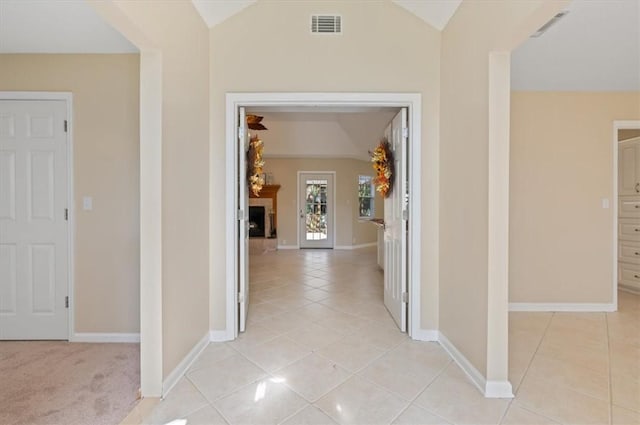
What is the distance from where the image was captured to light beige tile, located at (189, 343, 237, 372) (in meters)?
2.14

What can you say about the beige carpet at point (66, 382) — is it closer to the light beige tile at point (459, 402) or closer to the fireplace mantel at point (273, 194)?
the light beige tile at point (459, 402)

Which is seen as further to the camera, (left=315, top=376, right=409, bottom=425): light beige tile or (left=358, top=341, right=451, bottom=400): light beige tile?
(left=358, top=341, right=451, bottom=400): light beige tile

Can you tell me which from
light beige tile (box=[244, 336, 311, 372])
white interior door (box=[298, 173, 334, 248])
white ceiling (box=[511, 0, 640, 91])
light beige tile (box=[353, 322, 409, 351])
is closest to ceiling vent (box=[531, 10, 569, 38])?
white ceiling (box=[511, 0, 640, 91])

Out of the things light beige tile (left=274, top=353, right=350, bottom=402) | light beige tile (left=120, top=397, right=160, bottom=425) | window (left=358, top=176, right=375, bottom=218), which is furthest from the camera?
window (left=358, top=176, right=375, bottom=218)

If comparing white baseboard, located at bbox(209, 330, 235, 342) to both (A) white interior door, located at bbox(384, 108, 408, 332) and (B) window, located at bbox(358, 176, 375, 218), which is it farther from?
(B) window, located at bbox(358, 176, 375, 218)

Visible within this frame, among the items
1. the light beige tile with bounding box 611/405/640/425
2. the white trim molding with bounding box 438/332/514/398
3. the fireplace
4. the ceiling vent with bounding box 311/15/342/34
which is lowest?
the light beige tile with bounding box 611/405/640/425

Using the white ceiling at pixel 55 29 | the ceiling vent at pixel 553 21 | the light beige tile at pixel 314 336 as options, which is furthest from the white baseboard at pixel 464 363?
the white ceiling at pixel 55 29

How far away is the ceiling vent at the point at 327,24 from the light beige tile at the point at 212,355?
112 inches

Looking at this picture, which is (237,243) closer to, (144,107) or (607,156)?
(144,107)

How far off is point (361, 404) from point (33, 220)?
306 centimetres

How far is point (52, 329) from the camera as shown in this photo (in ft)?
8.24

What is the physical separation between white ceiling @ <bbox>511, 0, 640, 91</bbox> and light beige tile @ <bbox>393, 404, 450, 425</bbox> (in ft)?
10.1

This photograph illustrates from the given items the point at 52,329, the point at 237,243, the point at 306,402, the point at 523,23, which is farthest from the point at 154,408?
the point at 523,23

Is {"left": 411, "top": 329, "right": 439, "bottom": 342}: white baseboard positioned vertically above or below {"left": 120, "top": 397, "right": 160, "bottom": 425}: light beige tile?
above
